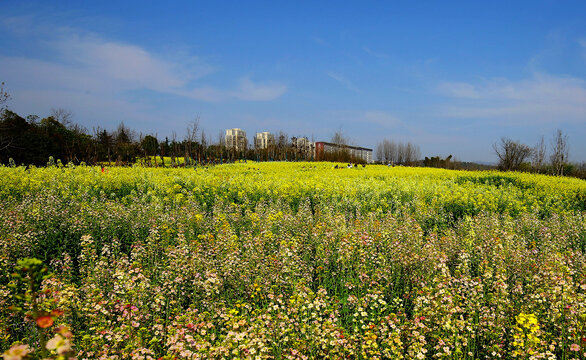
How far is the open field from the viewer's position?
310 centimetres

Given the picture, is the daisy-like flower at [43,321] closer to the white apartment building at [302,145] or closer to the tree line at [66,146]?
the tree line at [66,146]

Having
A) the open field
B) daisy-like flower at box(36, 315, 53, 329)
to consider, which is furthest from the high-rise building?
daisy-like flower at box(36, 315, 53, 329)

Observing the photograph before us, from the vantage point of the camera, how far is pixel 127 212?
7742mm

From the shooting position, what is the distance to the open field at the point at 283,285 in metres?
3.10

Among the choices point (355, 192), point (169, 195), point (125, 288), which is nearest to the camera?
point (125, 288)

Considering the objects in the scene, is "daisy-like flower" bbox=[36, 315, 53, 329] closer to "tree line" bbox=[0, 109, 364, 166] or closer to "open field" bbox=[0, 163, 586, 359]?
"open field" bbox=[0, 163, 586, 359]

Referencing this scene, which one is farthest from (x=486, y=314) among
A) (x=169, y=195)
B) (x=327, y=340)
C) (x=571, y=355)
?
(x=169, y=195)

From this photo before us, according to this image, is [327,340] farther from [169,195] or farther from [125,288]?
[169,195]

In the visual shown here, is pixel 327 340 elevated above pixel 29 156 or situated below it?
below

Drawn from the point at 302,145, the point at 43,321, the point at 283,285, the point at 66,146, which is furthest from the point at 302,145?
the point at 43,321

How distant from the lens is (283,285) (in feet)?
14.4

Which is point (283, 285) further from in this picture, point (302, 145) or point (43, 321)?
point (302, 145)

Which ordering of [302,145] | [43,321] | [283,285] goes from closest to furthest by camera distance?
[43,321]
[283,285]
[302,145]

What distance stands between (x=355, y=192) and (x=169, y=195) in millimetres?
6843
